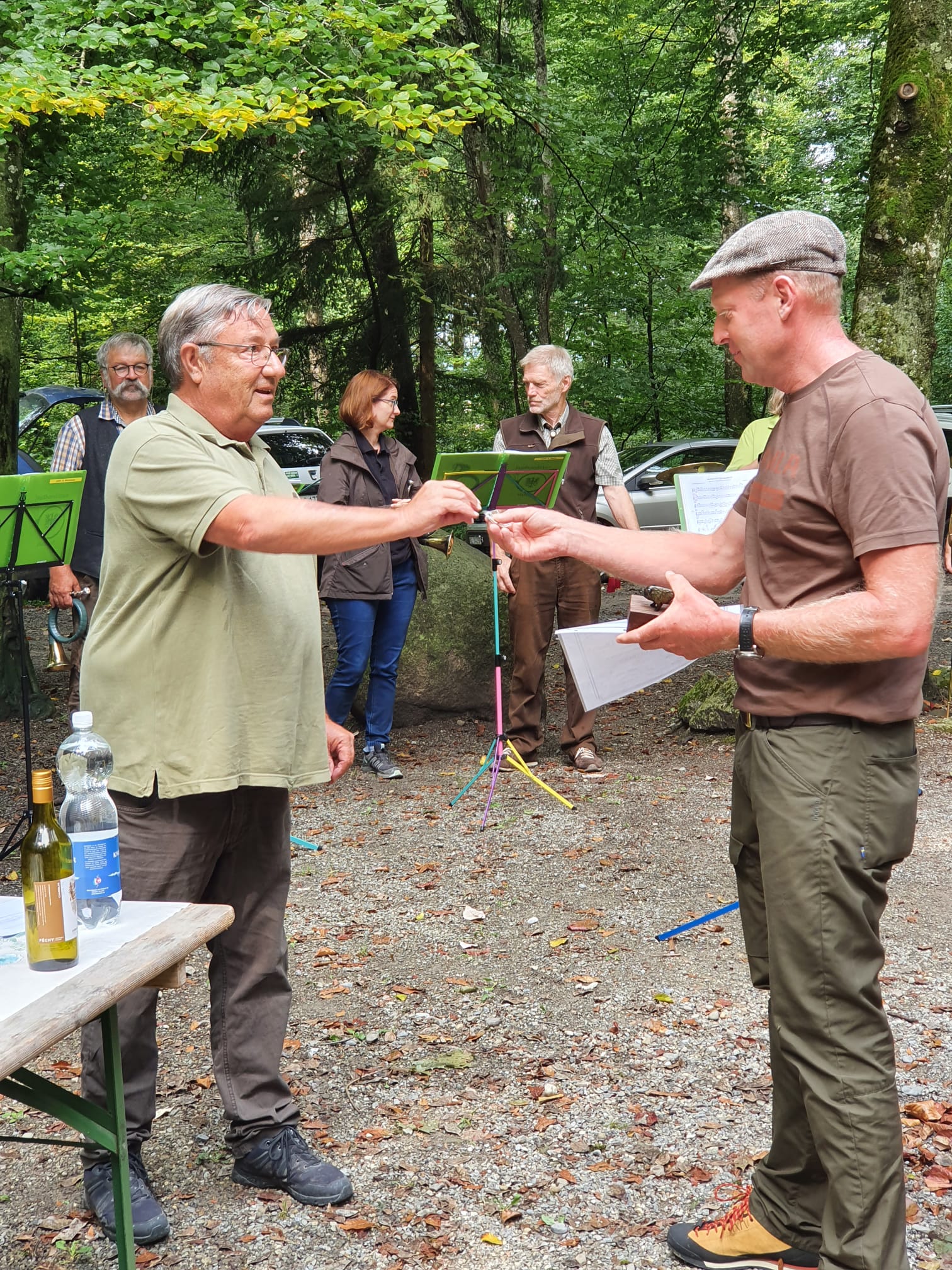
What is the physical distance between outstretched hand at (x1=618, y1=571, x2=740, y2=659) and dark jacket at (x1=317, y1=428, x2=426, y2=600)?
15.0 feet

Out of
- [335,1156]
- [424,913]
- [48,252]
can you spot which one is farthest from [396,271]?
[335,1156]

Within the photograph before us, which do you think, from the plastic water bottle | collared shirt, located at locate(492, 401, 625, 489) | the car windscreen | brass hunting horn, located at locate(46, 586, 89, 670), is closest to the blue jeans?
collared shirt, located at locate(492, 401, 625, 489)

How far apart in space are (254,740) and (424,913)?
249 cm

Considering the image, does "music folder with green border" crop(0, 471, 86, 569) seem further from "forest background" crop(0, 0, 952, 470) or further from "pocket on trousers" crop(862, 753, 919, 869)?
"pocket on trousers" crop(862, 753, 919, 869)

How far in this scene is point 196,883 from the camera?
2887 mm

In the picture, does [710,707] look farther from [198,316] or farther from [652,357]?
[652,357]

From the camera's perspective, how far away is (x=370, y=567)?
694 centimetres

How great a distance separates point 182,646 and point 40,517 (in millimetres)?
2971

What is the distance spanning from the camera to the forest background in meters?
6.84

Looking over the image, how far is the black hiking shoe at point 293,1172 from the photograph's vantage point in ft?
9.83

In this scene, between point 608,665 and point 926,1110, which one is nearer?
point 926,1110

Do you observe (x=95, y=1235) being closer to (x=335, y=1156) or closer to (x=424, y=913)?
(x=335, y=1156)

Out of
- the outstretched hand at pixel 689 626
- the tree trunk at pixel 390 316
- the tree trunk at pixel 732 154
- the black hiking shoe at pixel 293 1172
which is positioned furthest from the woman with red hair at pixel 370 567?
→ the tree trunk at pixel 390 316

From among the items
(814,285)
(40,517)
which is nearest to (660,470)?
(40,517)
